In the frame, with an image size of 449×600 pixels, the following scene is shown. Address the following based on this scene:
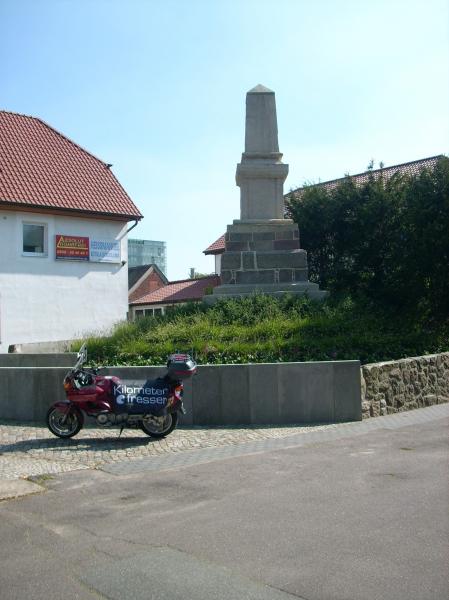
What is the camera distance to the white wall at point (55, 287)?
24.0m

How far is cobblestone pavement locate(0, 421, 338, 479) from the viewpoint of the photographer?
26.3 ft

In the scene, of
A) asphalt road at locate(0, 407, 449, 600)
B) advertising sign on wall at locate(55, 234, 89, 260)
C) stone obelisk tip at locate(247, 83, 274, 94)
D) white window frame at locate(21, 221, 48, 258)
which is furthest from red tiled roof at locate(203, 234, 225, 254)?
asphalt road at locate(0, 407, 449, 600)

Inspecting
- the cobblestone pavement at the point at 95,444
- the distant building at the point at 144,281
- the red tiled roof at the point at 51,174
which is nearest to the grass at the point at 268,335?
the cobblestone pavement at the point at 95,444

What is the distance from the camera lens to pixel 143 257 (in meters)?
113

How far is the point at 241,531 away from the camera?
5.35 meters

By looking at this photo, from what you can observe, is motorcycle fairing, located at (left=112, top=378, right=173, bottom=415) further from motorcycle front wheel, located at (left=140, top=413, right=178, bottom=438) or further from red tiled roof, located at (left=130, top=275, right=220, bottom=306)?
red tiled roof, located at (left=130, top=275, right=220, bottom=306)

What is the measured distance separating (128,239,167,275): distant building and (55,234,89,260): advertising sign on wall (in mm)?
81909

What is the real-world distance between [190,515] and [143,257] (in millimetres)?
108189

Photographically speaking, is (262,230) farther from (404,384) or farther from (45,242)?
(45,242)

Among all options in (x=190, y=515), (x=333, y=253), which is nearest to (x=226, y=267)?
(x=333, y=253)

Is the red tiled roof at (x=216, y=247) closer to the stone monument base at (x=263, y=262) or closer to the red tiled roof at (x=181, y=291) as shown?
the red tiled roof at (x=181, y=291)

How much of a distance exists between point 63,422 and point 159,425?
137 centimetres

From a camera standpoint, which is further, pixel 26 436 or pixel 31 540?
pixel 26 436

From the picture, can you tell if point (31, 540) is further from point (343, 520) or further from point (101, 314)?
point (101, 314)
